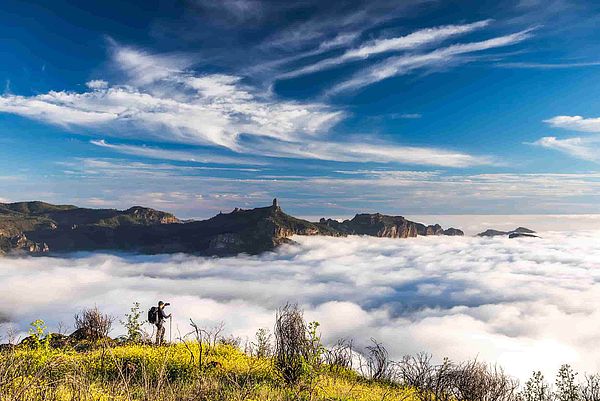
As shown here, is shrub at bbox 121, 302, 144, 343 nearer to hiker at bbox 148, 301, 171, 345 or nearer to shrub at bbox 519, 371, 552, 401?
hiker at bbox 148, 301, 171, 345

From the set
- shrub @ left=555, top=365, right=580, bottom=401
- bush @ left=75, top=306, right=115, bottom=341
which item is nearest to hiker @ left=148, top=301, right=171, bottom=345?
bush @ left=75, top=306, right=115, bottom=341

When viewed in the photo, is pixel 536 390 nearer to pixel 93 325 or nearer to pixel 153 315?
pixel 153 315

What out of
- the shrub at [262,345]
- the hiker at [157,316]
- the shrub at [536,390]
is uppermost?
the hiker at [157,316]

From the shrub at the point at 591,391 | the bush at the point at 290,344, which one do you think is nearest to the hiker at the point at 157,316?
the bush at the point at 290,344

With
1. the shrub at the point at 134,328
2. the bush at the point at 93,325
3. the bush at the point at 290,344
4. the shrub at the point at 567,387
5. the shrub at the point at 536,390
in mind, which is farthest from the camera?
the bush at the point at 93,325

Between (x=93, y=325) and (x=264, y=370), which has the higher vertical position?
(x=264, y=370)

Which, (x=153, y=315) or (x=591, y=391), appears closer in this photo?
(x=153, y=315)

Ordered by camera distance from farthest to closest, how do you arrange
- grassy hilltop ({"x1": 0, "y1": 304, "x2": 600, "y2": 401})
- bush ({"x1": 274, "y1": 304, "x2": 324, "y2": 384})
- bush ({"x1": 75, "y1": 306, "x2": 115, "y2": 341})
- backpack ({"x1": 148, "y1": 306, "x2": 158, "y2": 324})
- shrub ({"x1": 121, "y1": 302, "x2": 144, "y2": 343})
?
bush ({"x1": 75, "y1": 306, "x2": 115, "y2": 341}) → shrub ({"x1": 121, "y1": 302, "x2": 144, "y2": 343}) → backpack ({"x1": 148, "y1": 306, "x2": 158, "y2": 324}) → bush ({"x1": 274, "y1": 304, "x2": 324, "y2": 384}) → grassy hilltop ({"x1": 0, "y1": 304, "x2": 600, "y2": 401})

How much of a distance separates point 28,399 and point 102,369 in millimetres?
12376

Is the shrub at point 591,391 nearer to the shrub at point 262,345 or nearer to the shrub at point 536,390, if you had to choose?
the shrub at point 536,390

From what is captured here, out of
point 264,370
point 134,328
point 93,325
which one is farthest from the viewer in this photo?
point 93,325

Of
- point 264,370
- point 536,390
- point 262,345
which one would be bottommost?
point 536,390

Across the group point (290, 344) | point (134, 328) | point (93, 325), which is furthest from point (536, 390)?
point (93, 325)

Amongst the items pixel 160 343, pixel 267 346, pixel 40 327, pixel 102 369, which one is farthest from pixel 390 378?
pixel 40 327
